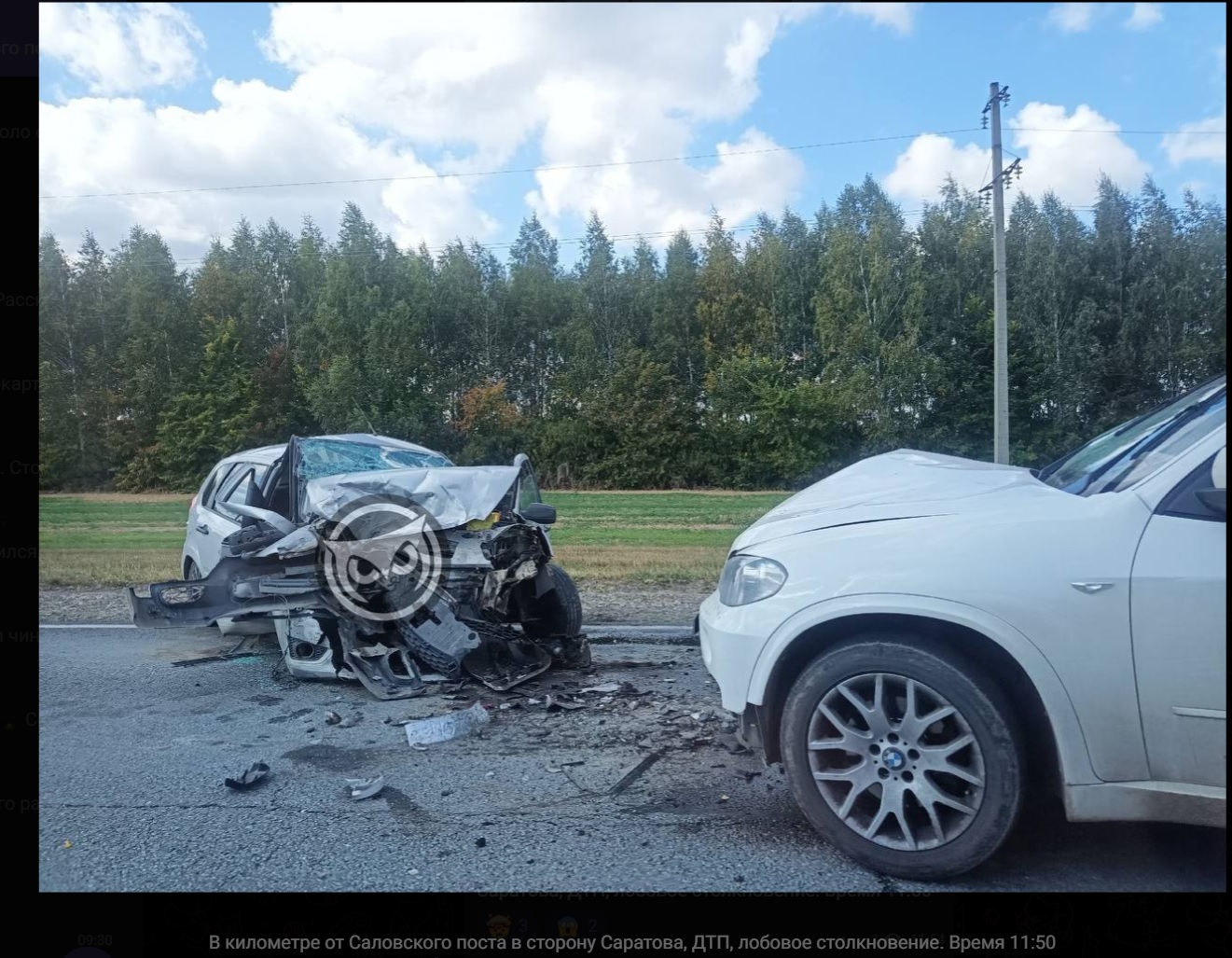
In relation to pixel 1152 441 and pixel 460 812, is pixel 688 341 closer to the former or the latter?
pixel 1152 441

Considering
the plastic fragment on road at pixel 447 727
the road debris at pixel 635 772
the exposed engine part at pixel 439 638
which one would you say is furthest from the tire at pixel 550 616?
the road debris at pixel 635 772

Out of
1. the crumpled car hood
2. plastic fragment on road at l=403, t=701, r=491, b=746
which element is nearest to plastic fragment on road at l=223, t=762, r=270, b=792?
plastic fragment on road at l=403, t=701, r=491, b=746

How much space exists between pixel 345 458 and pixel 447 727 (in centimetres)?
271

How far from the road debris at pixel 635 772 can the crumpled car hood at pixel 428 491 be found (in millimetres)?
2203

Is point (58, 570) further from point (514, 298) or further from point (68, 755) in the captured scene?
point (68, 755)

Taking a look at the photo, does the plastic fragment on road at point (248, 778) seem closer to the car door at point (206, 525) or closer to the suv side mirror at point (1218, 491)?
the car door at point (206, 525)

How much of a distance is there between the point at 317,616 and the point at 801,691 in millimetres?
3368

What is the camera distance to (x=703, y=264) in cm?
943

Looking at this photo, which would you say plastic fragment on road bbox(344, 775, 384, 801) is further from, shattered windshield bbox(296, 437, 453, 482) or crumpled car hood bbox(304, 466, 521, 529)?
shattered windshield bbox(296, 437, 453, 482)

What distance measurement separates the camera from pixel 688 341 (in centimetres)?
953

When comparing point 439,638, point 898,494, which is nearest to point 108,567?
point 439,638

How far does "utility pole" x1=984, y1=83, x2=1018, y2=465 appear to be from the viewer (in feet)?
26.9

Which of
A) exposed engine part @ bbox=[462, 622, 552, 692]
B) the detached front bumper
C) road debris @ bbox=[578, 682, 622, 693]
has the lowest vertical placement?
road debris @ bbox=[578, 682, 622, 693]

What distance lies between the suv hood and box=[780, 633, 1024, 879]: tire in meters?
0.51
